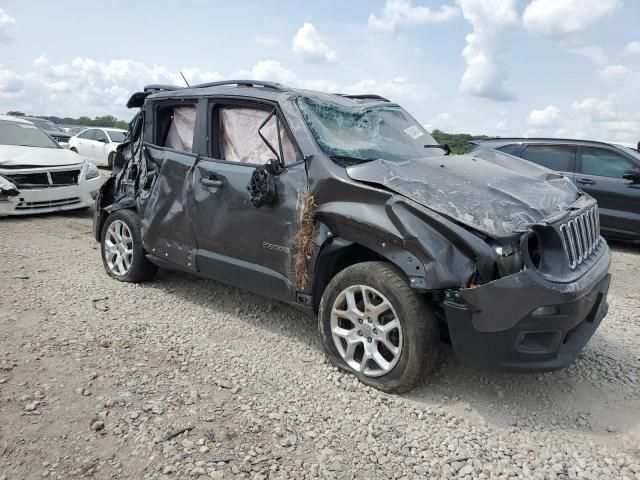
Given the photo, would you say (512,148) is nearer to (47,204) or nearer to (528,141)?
(528,141)

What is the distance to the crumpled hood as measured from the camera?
782cm

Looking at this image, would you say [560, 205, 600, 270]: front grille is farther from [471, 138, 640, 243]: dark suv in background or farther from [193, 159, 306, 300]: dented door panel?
[471, 138, 640, 243]: dark suv in background

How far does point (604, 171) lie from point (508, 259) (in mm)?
6152

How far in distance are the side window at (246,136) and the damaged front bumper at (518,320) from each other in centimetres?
171

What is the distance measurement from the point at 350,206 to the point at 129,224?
262 centimetres

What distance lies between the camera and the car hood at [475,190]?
297 cm

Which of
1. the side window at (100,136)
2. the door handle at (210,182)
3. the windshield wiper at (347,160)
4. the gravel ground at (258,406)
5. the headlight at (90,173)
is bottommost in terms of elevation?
the gravel ground at (258,406)

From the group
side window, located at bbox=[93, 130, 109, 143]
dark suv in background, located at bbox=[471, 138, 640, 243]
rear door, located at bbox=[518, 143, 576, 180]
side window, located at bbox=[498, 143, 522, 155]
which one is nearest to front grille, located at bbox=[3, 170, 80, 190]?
dark suv in background, located at bbox=[471, 138, 640, 243]

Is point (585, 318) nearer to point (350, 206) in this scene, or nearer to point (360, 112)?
point (350, 206)

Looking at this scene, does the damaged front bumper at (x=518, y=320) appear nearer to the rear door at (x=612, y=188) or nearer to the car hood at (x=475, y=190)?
the car hood at (x=475, y=190)

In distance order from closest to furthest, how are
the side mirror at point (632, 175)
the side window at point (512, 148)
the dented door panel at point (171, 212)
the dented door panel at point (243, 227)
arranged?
the dented door panel at point (243, 227) → the dented door panel at point (171, 212) → the side mirror at point (632, 175) → the side window at point (512, 148)

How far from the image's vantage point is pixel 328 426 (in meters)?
2.91

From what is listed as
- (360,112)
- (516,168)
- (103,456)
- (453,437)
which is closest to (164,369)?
(103,456)

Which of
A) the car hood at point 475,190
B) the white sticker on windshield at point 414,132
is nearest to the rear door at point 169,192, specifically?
the car hood at point 475,190
